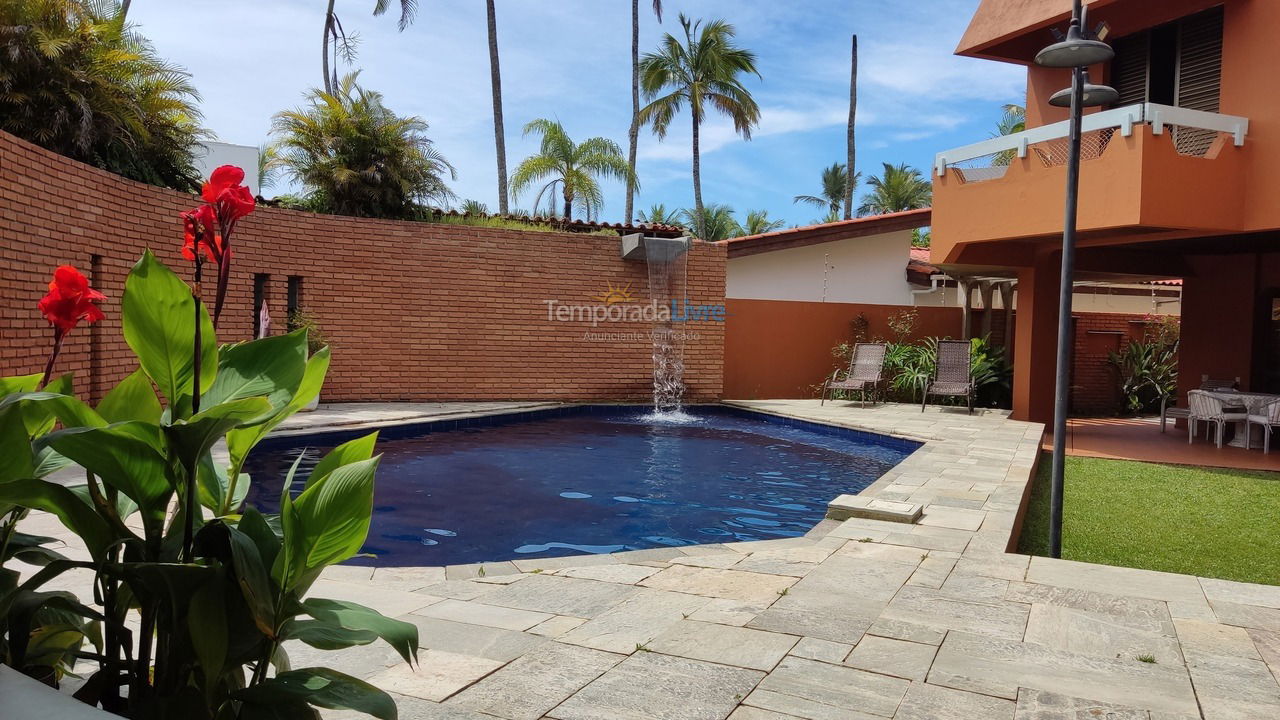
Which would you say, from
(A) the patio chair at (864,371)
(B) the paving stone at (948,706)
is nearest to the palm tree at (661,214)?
(A) the patio chair at (864,371)

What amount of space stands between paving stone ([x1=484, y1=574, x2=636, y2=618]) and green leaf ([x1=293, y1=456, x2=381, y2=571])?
1884mm

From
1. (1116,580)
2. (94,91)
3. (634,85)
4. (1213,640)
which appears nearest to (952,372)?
(1116,580)

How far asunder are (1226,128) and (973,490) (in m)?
5.09

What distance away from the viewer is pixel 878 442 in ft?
31.3

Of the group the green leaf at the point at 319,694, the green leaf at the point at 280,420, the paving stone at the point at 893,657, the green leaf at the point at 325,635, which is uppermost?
the green leaf at the point at 280,420

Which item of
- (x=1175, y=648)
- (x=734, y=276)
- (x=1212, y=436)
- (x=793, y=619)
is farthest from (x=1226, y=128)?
(x=734, y=276)

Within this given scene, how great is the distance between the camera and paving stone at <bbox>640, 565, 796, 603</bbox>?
351 cm

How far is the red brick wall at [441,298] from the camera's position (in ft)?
34.2

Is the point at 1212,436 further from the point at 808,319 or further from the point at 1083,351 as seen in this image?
the point at 808,319

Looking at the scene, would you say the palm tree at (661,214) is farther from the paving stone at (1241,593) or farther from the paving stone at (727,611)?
the paving stone at (727,611)

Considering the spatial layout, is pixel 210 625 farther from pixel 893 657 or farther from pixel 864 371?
pixel 864 371

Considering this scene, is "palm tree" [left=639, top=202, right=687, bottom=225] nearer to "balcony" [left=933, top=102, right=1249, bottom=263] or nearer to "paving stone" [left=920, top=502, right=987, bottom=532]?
"balcony" [left=933, top=102, right=1249, bottom=263]

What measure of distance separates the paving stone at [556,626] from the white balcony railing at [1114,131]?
290 inches

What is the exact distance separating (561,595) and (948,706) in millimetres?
1669
